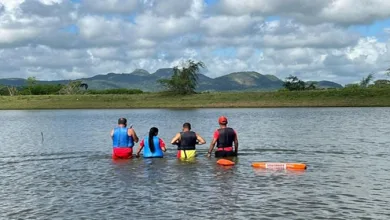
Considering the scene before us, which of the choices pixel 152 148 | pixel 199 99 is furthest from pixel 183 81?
pixel 152 148

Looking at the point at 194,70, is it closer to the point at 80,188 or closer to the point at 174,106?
the point at 174,106

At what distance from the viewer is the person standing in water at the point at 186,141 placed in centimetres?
2823

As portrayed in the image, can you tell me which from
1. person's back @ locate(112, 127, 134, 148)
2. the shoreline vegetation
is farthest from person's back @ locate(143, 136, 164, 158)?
the shoreline vegetation

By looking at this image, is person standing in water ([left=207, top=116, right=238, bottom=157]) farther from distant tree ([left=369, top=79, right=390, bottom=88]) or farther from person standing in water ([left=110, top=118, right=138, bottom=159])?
distant tree ([left=369, top=79, right=390, bottom=88])

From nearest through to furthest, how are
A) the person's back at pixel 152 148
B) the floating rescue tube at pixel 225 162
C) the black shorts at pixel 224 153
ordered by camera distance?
the floating rescue tube at pixel 225 162, the black shorts at pixel 224 153, the person's back at pixel 152 148

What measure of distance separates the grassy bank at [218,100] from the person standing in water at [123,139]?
305 ft

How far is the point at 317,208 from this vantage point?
1659cm

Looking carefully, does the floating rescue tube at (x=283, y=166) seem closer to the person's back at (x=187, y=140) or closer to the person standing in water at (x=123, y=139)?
the person's back at (x=187, y=140)

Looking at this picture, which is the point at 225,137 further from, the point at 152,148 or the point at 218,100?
the point at 218,100

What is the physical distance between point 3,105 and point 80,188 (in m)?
135

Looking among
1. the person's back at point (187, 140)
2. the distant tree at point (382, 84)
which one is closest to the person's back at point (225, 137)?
the person's back at point (187, 140)

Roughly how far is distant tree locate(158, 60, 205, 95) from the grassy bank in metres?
5.99

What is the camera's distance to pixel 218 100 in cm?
12756

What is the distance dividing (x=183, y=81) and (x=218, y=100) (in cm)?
2475
